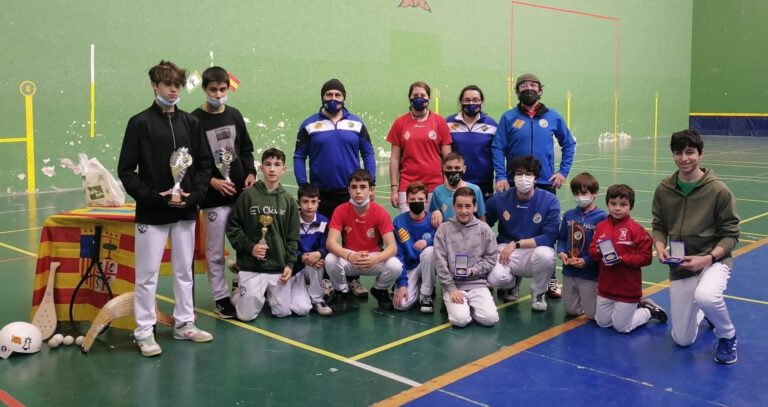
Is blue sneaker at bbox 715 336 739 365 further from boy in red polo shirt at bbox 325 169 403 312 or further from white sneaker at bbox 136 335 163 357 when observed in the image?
white sneaker at bbox 136 335 163 357

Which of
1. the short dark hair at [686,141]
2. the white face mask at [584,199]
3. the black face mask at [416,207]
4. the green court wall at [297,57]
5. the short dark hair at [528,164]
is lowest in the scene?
the black face mask at [416,207]

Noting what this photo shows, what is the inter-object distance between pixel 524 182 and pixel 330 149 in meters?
1.53

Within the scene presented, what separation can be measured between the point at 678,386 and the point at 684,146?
1.43 m

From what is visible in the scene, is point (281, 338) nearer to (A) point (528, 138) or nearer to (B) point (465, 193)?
(B) point (465, 193)

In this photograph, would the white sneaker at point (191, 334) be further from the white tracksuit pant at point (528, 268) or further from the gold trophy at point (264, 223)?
the white tracksuit pant at point (528, 268)

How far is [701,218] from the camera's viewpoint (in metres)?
4.45

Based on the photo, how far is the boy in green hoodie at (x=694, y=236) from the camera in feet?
14.3

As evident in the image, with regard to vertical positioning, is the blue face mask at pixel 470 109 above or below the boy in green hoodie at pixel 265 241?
above

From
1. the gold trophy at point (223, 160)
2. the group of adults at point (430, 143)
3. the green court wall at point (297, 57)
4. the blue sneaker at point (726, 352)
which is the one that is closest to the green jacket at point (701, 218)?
the blue sneaker at point (726, 352)

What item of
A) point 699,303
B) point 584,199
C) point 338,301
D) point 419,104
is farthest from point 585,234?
point 338,301

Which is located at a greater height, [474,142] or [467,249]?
[474,142]

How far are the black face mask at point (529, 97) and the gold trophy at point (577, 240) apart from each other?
1.27 meters

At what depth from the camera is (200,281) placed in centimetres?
625

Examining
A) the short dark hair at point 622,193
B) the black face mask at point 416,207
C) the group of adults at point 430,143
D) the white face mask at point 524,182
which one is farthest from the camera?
the group of adults at point 430,143
